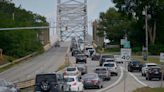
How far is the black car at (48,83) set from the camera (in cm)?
3688

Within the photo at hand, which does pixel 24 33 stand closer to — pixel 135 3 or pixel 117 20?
pixel 135 3

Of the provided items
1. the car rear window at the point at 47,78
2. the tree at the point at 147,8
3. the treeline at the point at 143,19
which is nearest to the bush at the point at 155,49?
the treeline at the point at 143,19

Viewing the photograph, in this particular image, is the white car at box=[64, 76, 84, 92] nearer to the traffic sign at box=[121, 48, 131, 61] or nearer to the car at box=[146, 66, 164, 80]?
the traffic sign at box=[121, 48, 131, 61]

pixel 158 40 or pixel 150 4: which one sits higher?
pixel 150 4

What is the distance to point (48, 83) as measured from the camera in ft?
122

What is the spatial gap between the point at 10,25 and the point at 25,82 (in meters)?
73.6

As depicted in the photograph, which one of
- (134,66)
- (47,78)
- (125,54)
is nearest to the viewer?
(47,78)

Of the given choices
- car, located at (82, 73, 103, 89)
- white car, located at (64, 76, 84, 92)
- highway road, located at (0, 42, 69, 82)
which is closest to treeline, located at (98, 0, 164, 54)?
highway road, located at (0, 42, 69, 82)

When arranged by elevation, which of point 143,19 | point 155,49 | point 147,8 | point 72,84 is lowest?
point 155,49

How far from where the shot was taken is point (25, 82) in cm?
5059

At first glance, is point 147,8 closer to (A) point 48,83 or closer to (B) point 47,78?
(B) point 47,78

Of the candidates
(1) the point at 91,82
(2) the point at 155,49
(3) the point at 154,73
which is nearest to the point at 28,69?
(3) the point at 154,73

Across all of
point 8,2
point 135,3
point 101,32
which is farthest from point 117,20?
point 135,3

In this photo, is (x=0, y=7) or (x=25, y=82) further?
(x=0, y=7)
